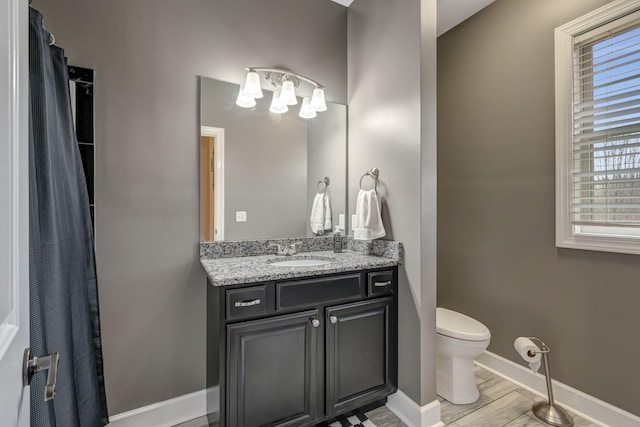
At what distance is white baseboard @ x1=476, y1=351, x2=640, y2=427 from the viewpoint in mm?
1660

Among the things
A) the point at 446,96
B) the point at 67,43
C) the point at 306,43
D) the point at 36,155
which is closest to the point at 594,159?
the point at 446,96

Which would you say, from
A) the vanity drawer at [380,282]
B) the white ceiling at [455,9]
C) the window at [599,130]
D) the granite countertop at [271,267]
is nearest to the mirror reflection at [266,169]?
the granite countertop at [271,267]

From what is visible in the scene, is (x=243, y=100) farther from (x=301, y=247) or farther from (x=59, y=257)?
(x=59, y=257)

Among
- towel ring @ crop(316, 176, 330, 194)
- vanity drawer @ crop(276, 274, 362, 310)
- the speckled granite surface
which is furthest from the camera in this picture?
towel ring @ crop(316, 176, 330, 194)

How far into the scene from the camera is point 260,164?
2.04m

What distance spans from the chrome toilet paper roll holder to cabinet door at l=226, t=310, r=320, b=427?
1.32 metres

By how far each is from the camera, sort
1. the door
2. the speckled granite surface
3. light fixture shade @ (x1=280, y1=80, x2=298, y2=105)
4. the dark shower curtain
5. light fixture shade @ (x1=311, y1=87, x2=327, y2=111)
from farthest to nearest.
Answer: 1. light fixture shade @ (x1=311, y1=87, x2=327, y2=111)
2. light fixture shade @ (x1=280, y1=80, x2=298, y2=105)
3. the speckled granite surface
4. the dark shower curtain
5. the door

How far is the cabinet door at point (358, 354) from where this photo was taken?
166 cm

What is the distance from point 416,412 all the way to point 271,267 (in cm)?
116

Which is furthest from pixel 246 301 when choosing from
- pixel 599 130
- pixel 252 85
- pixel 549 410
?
pixel 599 130

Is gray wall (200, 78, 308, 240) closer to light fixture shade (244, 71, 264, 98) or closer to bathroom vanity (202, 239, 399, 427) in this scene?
light fixture shade (244, 71, 264, 98)

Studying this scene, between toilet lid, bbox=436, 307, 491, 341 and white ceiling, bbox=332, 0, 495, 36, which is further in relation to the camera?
white ceiling, bbox=332, 0, 495, 36

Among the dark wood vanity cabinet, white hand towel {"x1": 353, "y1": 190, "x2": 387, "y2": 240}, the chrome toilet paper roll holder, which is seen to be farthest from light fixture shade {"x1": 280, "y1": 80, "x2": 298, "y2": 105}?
the chrome toilet paper roll holder

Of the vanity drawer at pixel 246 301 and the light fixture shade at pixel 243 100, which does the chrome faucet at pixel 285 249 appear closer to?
the vanity drawer at pixel 246 301
